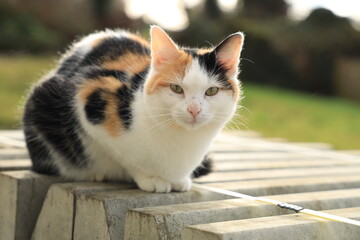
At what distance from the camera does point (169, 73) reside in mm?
1787

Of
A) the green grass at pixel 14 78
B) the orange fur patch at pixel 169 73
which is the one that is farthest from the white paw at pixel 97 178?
the green grass at pixel 14 78

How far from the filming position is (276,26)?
10688 mm

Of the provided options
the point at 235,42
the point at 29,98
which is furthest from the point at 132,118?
the point at 29,98

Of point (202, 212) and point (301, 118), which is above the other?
point (301, 118)

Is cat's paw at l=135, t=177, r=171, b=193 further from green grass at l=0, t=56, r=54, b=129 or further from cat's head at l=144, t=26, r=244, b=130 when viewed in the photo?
green grass at l=0, t=56, r=54, b=129

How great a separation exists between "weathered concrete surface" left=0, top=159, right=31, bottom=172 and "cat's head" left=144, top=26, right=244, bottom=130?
776 millimetres

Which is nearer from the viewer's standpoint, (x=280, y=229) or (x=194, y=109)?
(x=280, y=229)

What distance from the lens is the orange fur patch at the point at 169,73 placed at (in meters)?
1.77

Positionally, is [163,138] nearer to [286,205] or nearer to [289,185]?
[286,205]

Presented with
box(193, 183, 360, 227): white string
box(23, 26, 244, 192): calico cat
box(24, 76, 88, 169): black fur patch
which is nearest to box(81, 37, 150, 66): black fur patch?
box(23, 26, 244, 192): calico cat

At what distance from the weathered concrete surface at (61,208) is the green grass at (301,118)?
3370mm

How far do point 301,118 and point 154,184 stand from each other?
5.13 meters

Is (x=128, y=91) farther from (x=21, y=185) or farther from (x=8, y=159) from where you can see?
(x=8, y=159)

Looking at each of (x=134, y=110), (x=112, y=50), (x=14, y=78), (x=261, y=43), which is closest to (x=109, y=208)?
(x=134, y=110)
